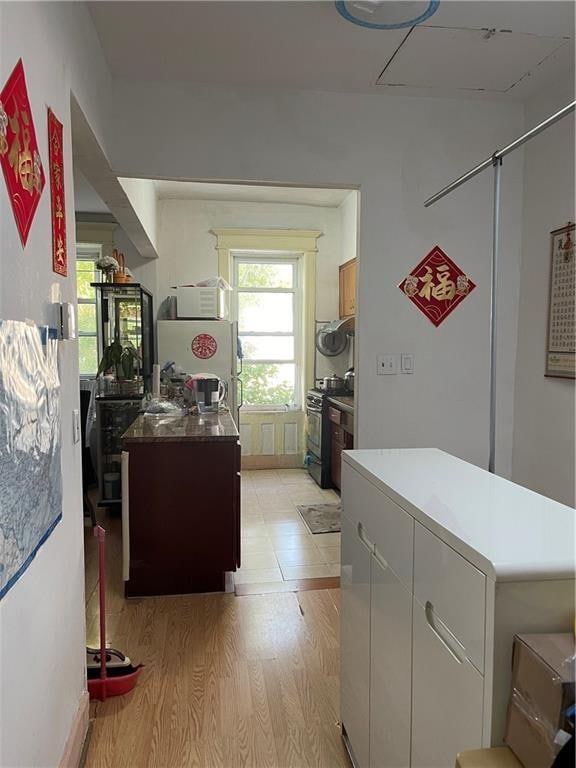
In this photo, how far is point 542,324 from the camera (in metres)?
2.71

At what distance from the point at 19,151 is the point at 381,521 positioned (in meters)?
1.29

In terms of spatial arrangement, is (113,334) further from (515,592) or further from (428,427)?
(515,592)

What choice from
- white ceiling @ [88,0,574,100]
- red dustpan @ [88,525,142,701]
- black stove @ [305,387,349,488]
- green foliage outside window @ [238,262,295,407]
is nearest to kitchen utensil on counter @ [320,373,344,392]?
black stove @ [305,387,349,488]

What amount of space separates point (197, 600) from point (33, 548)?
174cm

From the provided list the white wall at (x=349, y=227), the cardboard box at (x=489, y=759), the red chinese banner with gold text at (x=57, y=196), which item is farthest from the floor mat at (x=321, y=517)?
the cardboard box at (x=489, y=759)

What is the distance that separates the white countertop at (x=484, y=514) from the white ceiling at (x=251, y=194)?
155 inches

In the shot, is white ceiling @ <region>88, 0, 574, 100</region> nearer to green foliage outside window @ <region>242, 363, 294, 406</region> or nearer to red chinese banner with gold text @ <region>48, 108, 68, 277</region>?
red chinese banner with gold text @ <region>48, 108, 68, 277</region>

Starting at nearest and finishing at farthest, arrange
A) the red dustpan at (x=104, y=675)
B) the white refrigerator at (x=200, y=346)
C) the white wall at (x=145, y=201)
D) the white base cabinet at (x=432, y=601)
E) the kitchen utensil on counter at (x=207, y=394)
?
the white base cabinet at (x=432, y=601) < the red dustpan at (x=104, y=675) < the white wall at (x=145, y=201) < the kitchen utensil on counter at (x=207, y=394) < the white refrigerator at (x=200, y=346)

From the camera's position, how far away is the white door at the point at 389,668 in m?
1.24

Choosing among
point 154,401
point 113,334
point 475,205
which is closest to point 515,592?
point 475,205

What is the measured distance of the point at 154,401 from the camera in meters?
3.96

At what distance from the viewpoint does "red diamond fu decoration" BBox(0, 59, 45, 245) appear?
114cm

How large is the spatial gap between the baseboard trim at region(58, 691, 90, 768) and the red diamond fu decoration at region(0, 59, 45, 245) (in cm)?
149

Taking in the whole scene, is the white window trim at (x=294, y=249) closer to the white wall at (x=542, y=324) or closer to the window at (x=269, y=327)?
the window at (x=269, y=327)
